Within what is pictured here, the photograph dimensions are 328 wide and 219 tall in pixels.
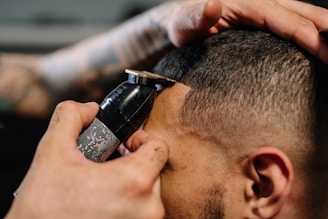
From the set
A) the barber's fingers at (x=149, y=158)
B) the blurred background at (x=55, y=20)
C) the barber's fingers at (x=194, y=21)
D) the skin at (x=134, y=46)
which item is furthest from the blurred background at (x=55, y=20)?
the barber's fingers at (x=149, y=158)

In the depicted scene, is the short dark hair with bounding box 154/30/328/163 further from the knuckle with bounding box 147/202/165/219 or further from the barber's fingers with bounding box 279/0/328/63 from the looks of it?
the knuckle with bounding box 147/202/165/219

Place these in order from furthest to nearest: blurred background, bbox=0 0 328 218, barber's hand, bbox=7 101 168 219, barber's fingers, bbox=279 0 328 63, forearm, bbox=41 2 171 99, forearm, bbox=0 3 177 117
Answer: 1. blurred background, bbox=0 0 328 218
2. forearm, bbox=0 3 177 117
3. forearm, bbox=41 2 171 99
4. barber's fingers, bbox=279 0 328 63
5. barber's hand, bbox=7 101 168 219

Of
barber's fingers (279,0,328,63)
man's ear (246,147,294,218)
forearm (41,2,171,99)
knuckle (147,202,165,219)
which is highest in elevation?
barber's fingers (279,0,328,63)

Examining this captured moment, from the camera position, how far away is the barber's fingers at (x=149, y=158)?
0.82m

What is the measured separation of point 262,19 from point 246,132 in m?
0.22

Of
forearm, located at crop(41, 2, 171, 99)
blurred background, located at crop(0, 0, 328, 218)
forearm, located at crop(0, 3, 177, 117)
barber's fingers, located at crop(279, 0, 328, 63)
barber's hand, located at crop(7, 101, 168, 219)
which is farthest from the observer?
blurred background, located at crop(0, 0, 328, 218)

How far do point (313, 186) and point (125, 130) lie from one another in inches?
13.9

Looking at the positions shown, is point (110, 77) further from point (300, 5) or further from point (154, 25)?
point (300, 5)

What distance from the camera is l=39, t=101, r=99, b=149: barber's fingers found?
858 mm

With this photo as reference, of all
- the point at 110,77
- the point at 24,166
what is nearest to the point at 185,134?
the point at 110,77

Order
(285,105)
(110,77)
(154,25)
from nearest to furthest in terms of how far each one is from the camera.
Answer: (285,105) < (154,25) < (110,77)

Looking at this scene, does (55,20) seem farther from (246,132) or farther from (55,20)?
(246,132)

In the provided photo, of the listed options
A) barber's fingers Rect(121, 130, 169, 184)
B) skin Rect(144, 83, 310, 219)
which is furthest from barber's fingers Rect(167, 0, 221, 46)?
barber's fingers Rect(121, 130, 169, 184)

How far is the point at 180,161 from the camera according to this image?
0.98m
